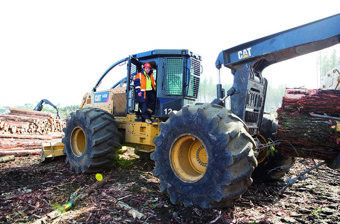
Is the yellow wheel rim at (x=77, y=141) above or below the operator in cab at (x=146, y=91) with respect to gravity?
below

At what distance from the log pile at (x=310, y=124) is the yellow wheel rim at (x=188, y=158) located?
4.91 ft

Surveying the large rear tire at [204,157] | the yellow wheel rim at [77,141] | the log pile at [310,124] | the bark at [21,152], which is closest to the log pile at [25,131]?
the bark at [21,152]

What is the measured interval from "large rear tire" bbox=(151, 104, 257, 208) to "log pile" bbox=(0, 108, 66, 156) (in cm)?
575

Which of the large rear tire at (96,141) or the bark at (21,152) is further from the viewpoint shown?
the bark at (21,152)

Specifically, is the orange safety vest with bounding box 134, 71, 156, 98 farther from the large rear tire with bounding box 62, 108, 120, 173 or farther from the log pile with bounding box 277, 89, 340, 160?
the log pile with bounding box 277, 89, 340, 160

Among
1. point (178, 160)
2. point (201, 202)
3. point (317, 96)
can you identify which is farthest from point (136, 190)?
point (317, 96)

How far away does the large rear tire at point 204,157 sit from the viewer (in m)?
2.94

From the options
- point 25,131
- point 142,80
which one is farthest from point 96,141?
point 25,131

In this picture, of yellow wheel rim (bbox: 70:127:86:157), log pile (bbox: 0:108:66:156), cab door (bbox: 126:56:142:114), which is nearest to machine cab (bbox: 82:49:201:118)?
cab door (bbox: 126:56:142:114)

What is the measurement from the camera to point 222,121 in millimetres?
3170

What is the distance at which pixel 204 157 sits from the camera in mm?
3891

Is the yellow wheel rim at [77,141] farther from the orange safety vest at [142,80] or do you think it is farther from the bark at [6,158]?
the bark at [6,158]

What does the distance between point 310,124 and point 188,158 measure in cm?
210

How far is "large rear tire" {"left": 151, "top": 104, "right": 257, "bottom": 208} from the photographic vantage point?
9.64ft
